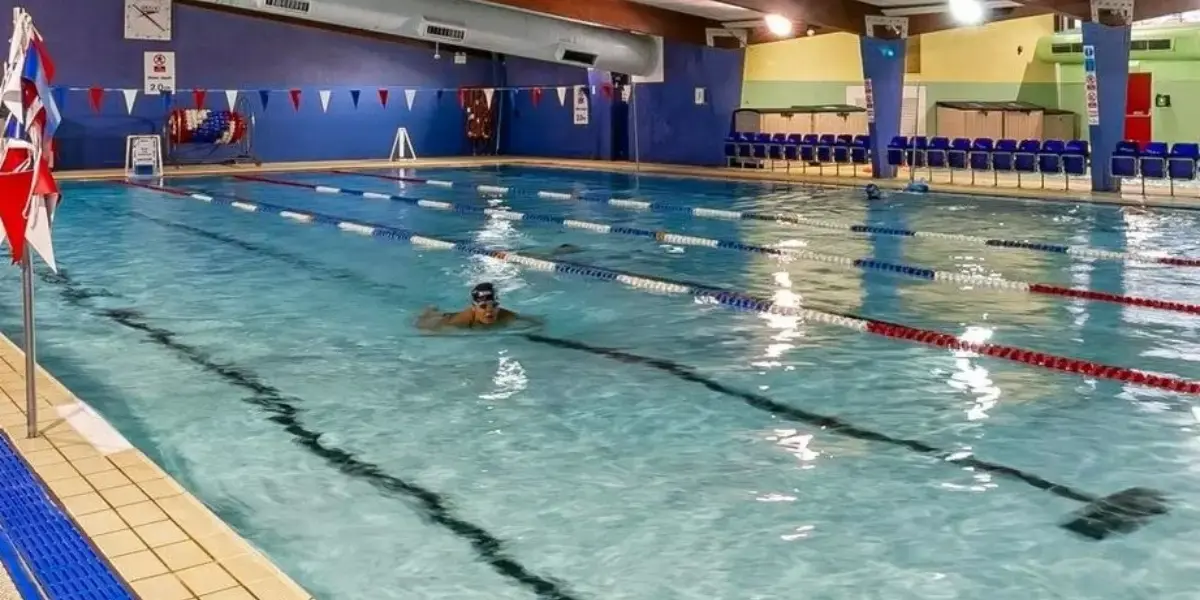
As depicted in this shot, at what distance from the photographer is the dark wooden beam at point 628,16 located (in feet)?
61.5

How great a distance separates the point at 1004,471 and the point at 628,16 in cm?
1670

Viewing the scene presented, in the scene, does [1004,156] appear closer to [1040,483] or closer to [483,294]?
[483,294]

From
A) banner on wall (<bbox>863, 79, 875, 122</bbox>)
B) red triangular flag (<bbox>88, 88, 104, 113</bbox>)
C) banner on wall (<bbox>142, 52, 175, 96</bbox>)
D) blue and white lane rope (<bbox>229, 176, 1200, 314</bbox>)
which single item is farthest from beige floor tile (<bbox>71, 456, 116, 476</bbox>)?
banner on wall (<bbox>142, 52, 175, 96</bbox>)

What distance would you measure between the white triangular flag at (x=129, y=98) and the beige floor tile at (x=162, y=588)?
801 inches

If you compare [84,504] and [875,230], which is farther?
[875,230]

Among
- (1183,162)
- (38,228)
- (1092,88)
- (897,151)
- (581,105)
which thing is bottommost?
(38,228)

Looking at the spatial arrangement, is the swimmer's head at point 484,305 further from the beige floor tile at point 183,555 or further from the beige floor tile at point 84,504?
the beige floor tile at point 183,555

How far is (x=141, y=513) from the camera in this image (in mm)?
3613

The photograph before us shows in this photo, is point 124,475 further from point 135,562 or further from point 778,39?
point 778,39

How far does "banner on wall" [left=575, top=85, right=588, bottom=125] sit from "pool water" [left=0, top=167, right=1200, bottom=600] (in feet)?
48.0

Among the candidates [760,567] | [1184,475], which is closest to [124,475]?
[760,567]

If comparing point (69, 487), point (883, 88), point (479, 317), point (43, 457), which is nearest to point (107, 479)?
point (69, 487)

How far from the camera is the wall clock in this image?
71.0 ft

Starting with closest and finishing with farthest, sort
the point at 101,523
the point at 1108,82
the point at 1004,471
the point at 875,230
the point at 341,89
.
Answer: the point at 101,523 → the point at 1004,471 → the point at 875,230 → the point at 1108,82 → the point at 341,89
